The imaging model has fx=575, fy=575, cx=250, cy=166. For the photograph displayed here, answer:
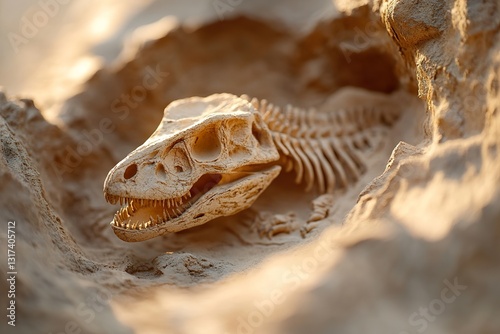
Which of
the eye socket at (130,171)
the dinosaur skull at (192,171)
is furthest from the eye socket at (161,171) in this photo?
the eye socket at (130,171)

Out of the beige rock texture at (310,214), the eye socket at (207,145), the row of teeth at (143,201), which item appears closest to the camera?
the beige rock texture at (310,214)

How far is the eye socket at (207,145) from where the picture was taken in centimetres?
270

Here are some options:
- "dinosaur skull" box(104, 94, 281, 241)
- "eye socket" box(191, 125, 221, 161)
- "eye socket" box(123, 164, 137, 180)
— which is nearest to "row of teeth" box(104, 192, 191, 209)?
"dinosaur skull" box(104, 94, 281, 241)

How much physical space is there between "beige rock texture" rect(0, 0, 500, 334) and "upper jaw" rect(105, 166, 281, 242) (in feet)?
0.51

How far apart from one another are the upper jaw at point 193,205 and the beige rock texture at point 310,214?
0.51 feet

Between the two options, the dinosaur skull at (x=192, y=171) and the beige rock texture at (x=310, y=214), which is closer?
the beige rock texture at (x=310, y=214)

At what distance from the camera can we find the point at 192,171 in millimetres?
2633

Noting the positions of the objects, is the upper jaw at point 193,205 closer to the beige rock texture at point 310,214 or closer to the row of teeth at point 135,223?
the row of teeth at point 135,223

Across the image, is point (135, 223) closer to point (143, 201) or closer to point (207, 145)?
point (143, 201)

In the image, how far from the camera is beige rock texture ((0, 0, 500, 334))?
6.18 ft

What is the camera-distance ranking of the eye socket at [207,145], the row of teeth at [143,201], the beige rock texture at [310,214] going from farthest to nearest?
the eye socket at [207,145], the row of teeth at [143,201], the beige rock texture at [310,214]

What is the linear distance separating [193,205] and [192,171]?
0.54 ft

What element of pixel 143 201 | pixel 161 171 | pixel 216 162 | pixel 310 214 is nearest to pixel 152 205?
pixel 143 201

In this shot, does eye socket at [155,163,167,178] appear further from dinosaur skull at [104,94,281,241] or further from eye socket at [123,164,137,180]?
eye socket at [123,164,137,180]
